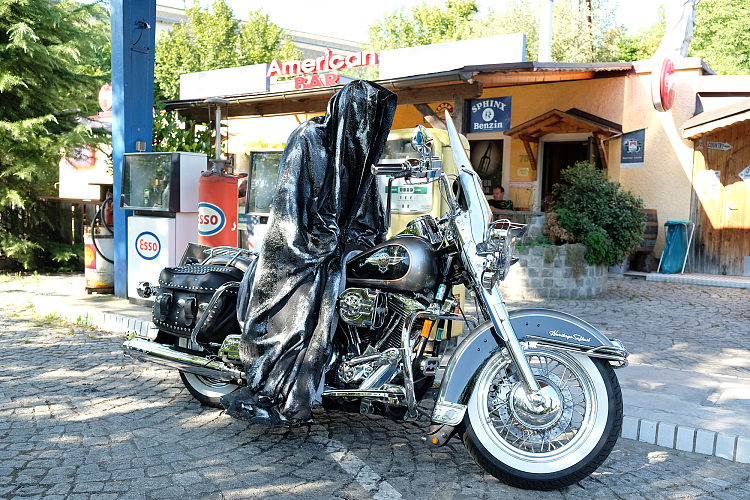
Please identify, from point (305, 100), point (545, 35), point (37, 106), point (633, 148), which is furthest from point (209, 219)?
point (545, 35)

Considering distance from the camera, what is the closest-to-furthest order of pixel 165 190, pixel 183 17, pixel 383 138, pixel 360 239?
1. pixel 383 138
2. pixel 360 239
3. pixel 165 190
4. pixel 183 17

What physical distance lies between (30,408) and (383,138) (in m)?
3.04

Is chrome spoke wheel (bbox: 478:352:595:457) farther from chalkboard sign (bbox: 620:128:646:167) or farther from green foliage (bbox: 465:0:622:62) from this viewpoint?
green foliage (bbox: 465:0:622:62)

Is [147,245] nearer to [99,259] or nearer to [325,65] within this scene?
[99,259]

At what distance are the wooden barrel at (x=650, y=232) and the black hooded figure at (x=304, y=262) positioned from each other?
35.5ft

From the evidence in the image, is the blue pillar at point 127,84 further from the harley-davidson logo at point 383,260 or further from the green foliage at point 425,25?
the green foliage at point 425,25

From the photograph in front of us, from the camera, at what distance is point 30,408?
4.47 metres

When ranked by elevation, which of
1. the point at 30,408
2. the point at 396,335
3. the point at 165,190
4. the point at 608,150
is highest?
the point at 608,150

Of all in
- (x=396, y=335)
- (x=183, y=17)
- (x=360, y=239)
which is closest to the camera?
(x=396, y=335)

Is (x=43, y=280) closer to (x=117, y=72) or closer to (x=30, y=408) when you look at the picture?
(x=117, y=72)

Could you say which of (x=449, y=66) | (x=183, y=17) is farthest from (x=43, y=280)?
(x=183, y=17)

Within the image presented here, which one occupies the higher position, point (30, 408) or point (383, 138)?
point (383, 138)

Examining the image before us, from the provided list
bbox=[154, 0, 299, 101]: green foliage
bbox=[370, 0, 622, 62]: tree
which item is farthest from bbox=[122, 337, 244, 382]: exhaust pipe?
bbox=[154, 0, 299, 101]: green foliage

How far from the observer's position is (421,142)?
135 inches
